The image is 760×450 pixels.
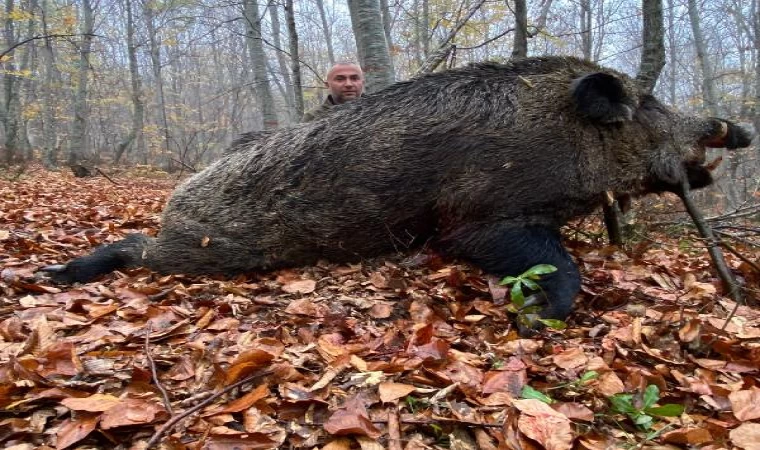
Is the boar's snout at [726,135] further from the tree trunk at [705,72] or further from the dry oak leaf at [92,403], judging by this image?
the tree trunk at [705,72]

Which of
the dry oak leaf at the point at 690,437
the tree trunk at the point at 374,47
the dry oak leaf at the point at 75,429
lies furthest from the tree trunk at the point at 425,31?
the dry oak leaf at the point at 75,429

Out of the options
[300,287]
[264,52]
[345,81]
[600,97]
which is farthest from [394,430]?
[264,52]

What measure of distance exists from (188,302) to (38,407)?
1.39 meters

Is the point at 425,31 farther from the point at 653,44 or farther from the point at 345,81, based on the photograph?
the point at 653,44

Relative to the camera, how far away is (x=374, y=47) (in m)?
6.33

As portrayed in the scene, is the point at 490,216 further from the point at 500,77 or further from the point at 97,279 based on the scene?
the point at 97,279

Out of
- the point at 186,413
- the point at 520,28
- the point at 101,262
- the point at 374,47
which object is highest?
the point at 374,47

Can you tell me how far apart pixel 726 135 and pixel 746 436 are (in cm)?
308

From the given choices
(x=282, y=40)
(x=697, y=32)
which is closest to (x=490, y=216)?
(x=697, y=32)

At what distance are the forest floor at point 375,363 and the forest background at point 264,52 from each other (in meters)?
3.25

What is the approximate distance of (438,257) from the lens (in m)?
3.69

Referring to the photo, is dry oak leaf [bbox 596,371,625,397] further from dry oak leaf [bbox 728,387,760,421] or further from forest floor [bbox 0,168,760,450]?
dry oak leaf [bbox 728,387,760,421]

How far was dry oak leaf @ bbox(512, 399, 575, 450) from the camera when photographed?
63.9 inches

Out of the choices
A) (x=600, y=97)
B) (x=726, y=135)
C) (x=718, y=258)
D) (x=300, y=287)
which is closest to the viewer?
(x=718, y=258)
